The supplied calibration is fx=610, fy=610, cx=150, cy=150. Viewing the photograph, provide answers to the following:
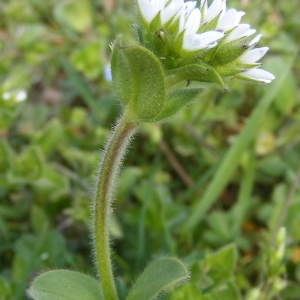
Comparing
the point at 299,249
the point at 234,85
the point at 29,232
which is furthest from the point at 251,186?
the point at 29,232

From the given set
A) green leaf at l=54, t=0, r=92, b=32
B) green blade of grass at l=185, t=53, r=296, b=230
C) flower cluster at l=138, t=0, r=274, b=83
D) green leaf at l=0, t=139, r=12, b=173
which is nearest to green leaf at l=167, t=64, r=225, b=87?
flower cluster at l=138, t=0, r=274, b=83

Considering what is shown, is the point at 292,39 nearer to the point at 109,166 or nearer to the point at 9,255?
the point at 9,255

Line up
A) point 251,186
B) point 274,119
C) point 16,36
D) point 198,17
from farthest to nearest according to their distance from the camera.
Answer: point 16,36, point 274,119, point 251,186, point 198,17

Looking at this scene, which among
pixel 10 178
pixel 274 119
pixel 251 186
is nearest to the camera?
pixel 10 178

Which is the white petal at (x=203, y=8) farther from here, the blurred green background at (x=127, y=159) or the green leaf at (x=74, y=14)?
the green leaf at (x=74, y=14)

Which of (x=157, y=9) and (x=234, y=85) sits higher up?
(x=157, y=9)

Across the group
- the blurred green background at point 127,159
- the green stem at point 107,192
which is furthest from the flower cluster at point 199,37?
the blurred green background at point 127,159

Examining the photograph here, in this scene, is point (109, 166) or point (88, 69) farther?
point (88, 69)
